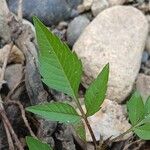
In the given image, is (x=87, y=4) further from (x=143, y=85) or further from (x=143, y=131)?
(x=143, y=131)

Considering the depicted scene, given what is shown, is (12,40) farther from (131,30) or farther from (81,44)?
(131,30)

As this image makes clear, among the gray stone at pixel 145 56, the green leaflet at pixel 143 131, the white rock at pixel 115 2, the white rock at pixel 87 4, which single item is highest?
the white rock at pixel 87 4

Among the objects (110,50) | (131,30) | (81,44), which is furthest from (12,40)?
(131,30)

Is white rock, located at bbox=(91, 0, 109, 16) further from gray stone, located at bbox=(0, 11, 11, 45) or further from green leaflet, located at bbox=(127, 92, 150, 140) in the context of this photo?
green leaflet, located at bbox=(127, 92, 150, 140)

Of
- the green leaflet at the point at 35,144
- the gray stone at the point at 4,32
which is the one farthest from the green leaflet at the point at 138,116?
the gray stone at the point at 4,32

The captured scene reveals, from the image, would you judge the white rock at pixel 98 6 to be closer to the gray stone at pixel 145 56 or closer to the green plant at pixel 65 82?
the gray stone at pixel 145 56

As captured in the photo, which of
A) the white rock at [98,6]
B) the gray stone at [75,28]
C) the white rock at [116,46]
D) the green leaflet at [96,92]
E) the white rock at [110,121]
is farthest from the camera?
the white rock at [98,6]

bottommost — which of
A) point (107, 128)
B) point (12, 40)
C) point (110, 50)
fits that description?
point (107, 128)
